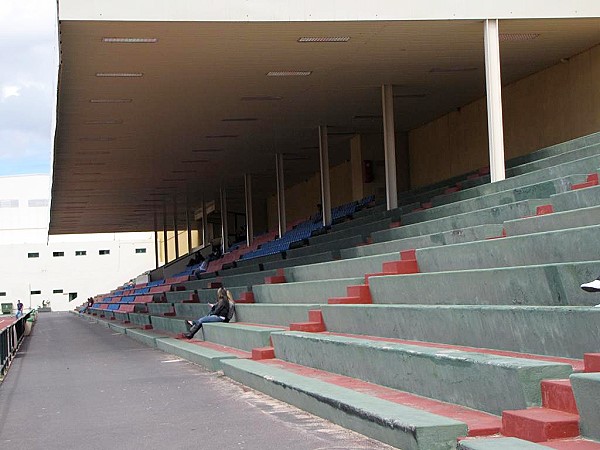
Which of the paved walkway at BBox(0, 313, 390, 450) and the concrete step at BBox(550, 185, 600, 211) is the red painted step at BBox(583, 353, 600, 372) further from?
the concrete step at BBox(550, 185, 600, 211)

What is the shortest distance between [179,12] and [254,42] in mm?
1762

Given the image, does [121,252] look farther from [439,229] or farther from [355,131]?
[439,229]

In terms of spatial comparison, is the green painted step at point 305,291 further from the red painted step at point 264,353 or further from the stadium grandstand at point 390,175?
the red painted step at point 264,353

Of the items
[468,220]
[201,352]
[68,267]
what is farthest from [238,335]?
[68,267]

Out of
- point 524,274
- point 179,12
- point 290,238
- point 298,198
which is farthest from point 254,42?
point 298,198

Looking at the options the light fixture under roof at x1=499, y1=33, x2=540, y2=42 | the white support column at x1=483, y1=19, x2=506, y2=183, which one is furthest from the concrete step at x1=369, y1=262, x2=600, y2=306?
the light fixture under roof at x1=499, y1=33, x2=540, y2=42

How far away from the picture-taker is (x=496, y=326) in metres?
6.49

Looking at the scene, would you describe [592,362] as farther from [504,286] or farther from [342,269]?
[342,269]

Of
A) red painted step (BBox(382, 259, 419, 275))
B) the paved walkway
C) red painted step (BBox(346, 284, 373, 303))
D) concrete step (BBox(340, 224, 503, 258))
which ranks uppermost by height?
concrete step (BBox(340, 224, 503, 258))

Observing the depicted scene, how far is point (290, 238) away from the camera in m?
26.3

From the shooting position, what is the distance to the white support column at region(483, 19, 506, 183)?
13586 mm

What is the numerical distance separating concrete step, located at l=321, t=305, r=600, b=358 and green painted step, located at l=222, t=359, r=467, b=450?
3.07ft

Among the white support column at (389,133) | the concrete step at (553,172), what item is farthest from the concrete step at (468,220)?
the white support column at (389,133)

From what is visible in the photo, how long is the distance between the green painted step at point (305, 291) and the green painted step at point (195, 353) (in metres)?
1.56
